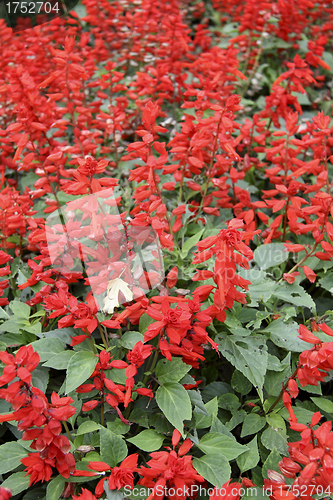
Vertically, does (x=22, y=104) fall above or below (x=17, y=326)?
above

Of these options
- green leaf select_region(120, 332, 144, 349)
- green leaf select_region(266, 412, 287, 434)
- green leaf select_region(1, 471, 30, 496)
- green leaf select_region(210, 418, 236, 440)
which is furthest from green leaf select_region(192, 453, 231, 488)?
green leaf select_region(1, 471, 30, 496)

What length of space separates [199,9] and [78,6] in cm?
165

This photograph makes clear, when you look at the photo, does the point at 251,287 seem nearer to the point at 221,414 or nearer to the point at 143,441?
the point at 221,414

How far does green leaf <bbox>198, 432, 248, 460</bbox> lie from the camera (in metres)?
1.51

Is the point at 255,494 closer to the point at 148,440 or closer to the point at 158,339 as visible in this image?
the point at 148,440

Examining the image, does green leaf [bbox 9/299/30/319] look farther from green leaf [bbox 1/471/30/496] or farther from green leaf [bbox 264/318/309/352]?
Answer: green leaf [bbox 264/318/309/352]

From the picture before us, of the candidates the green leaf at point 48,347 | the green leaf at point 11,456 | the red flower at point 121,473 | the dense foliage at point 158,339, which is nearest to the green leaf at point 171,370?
the dense foliage at point 158,339

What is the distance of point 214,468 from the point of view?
1.47 metres

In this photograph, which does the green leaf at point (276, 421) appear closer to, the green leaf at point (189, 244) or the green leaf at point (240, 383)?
the green leaf at point (240, 383)

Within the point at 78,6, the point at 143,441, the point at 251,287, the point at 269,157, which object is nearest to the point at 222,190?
the point at 269,157

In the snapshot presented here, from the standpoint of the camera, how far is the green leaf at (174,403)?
56.6 inches

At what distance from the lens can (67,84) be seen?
89.3 inches

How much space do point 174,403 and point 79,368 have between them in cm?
38

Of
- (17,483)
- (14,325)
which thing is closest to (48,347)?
(14,325)
